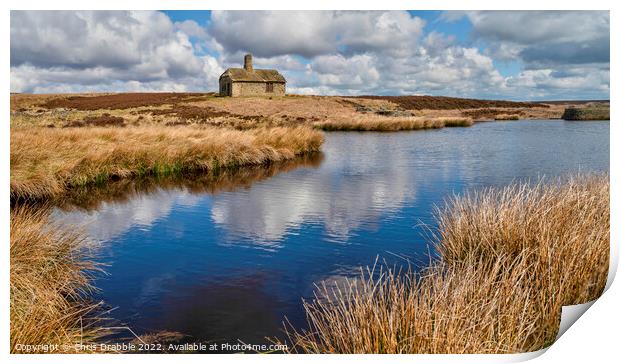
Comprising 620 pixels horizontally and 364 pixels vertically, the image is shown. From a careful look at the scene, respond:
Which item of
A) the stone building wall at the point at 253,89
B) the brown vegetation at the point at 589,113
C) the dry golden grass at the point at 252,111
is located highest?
the stone building wall at the point at 253,89

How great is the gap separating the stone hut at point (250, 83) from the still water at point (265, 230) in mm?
34141

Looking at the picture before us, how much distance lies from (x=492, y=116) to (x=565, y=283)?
47.1 meters

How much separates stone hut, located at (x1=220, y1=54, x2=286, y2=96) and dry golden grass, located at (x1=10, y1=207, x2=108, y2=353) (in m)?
46.2

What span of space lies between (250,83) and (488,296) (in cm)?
5094

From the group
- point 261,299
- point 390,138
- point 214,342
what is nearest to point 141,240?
point 261,299

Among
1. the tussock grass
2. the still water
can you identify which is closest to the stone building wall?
the still water

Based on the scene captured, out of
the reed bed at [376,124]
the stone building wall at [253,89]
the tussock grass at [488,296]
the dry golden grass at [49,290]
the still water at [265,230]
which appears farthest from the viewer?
the stone building wall at [253,89]

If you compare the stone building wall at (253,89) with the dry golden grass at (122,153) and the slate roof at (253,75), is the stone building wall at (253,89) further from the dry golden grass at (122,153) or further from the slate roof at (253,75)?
the dry golden grass at (122,153)

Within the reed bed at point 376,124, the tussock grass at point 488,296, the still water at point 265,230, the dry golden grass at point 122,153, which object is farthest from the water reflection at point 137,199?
the reed bed at point 376,124

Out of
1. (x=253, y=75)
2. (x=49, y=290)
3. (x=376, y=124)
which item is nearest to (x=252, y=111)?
(x=253, y=75)

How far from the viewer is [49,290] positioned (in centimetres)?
601

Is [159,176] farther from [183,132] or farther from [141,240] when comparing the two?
[141,240]

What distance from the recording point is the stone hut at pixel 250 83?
53094 millimetres

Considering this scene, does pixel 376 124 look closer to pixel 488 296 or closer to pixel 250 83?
pixel 250 83
